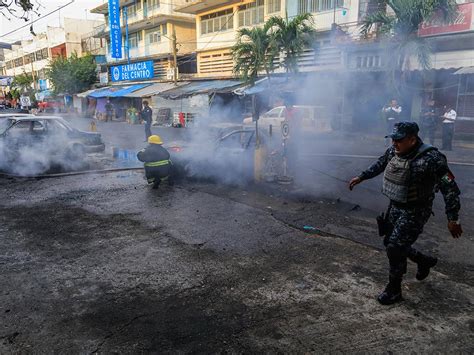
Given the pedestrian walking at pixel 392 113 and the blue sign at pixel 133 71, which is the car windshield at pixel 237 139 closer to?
the pedestrian walking at pixel 392 113

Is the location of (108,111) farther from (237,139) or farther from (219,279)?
(219,279)

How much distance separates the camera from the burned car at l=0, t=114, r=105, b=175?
934cm

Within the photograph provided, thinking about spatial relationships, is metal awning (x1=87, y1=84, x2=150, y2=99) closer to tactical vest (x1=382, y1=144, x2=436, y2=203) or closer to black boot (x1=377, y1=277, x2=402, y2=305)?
tactical vest (x1=382, y1=144, x2=436, y2=203)

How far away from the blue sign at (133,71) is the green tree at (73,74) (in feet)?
12.0

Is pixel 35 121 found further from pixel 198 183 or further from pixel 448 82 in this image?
pixel 448 82

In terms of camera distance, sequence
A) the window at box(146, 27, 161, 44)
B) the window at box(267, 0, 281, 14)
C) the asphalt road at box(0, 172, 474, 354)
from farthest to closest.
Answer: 1. the window at box(146, 27, 161, 44)
2. the window at box(267, 0, 281, 14)
3. the asphalt road at box(0, 172, 474, 354)

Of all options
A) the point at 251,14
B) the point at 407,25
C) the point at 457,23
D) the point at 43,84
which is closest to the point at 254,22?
the point at 251,14

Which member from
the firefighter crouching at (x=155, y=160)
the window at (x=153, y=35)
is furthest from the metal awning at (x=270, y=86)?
the window at (x=153, y=35)

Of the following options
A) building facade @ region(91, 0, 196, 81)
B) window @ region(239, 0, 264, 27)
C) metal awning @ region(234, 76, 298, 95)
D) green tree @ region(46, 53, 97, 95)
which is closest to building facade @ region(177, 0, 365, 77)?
window @ region(239, 0, 264, 27)

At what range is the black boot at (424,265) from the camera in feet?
10.7

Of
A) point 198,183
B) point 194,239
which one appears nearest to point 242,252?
point 194,239

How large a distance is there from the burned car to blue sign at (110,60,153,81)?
18.2m

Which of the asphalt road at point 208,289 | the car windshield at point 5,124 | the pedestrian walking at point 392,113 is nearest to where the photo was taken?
the asphalt road at point 208,289

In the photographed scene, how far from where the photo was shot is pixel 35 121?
9961 millimetres
